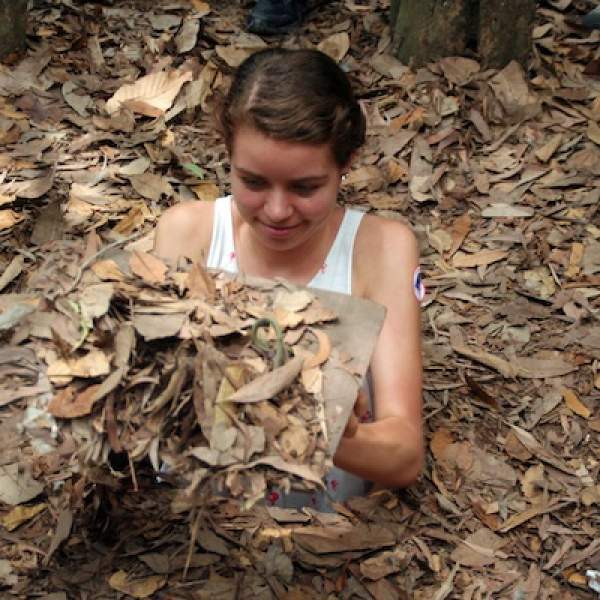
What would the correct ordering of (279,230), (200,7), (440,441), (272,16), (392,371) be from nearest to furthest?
(279,230)
(392,371)
(440,441)
(272,16)
(200,7)

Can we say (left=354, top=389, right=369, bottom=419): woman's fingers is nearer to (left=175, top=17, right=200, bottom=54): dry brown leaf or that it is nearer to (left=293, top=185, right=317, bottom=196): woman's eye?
(left=293, top=185, right=317, bottom=196): woman's eye

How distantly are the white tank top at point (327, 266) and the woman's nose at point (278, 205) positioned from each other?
39 cm

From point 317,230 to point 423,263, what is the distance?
109 cm

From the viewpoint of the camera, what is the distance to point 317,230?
228 cm

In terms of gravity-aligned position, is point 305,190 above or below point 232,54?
above

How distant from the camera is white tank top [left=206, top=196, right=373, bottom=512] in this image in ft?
7.81

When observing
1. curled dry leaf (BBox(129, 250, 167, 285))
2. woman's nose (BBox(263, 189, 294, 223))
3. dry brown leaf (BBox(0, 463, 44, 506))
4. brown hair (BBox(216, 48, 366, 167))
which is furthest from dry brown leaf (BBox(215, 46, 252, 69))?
Answer: curled dry leaf (BBox(129, 250, 167, 285))

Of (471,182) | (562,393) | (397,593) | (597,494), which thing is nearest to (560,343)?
(562,393)

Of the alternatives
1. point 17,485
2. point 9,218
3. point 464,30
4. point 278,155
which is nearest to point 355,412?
point 278,155

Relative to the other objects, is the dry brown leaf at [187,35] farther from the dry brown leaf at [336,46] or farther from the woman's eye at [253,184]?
Answer: the woman's eye at [253,184]

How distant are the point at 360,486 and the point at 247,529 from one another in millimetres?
368

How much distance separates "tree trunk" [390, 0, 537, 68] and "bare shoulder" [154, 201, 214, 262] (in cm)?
171

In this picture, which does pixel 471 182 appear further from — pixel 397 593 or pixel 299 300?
pixel 299 300

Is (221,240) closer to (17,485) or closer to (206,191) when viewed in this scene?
(17,485)
